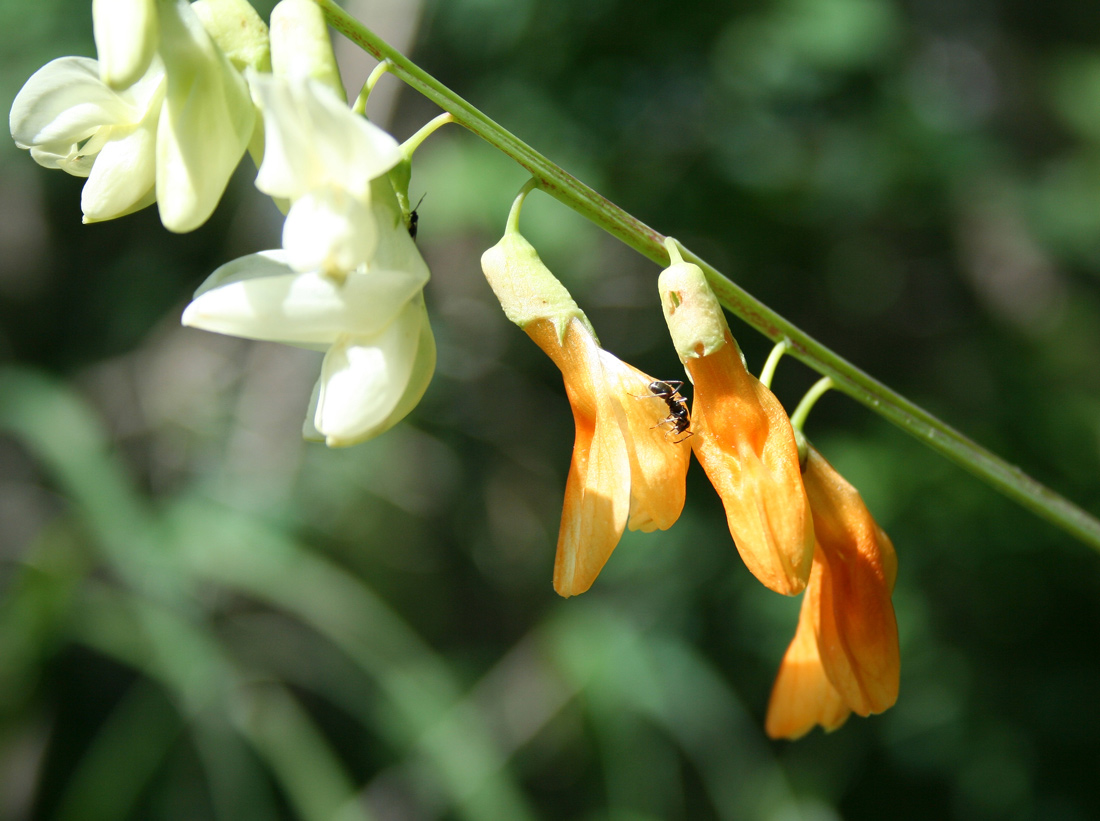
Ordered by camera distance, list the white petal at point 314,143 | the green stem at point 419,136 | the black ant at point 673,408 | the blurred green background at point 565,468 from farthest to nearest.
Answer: the blurred green background at point 565,468 → the black ant at point 673,408 → the green stem at point 419,136 → the white petal at point 314,143

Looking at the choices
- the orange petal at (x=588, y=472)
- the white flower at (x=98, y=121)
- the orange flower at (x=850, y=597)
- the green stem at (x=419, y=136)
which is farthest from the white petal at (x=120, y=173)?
the orange flower at (x=850, y=597)

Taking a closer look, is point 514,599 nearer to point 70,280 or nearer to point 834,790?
point 834,790

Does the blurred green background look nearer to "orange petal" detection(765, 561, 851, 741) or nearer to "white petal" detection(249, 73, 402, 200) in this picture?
"orange petal" detection(765, 561, 851, 741)

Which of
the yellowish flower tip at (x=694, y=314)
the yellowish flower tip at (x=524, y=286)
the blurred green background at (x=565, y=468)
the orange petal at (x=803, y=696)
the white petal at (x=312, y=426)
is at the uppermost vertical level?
the yellowish flower tip at (x=694, y=314)

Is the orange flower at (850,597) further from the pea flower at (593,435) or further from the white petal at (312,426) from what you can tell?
the white petal at (312,426)

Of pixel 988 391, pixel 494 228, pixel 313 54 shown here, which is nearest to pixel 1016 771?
pixel 988 391

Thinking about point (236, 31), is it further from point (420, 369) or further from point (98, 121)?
point (420, 369)

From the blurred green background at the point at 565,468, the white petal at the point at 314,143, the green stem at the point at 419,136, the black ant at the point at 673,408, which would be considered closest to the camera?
the white petal at the point at 314,143

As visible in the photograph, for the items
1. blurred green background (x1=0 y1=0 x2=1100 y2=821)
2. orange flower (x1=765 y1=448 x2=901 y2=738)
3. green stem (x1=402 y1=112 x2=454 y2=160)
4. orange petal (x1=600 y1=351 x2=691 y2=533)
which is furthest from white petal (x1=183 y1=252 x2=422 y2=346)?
blurred green background (x1=0 y1=0 x2=1100 y2=821)
